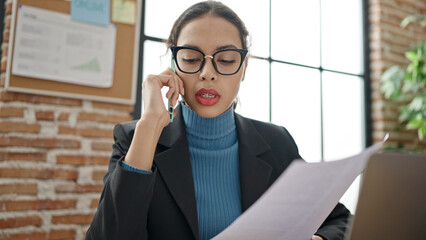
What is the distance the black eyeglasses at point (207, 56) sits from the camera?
1.04 m

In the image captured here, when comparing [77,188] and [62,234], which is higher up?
[77,188]

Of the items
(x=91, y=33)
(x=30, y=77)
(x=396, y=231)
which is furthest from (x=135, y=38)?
(x=396, y=231)

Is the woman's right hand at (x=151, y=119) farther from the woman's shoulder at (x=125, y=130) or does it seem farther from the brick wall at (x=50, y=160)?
the brick wall at (x=50, y=160)

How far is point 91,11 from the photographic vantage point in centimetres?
190

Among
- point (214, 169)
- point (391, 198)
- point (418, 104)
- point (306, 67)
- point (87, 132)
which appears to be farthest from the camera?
point (306, 67)

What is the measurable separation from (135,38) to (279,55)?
1220 mm

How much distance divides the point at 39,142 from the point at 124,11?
2.80 ft

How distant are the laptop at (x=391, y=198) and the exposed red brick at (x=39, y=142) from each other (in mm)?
1658

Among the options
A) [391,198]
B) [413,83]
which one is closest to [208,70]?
[391,198]

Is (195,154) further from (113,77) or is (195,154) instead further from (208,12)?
(113,77)

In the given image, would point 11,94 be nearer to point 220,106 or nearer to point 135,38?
point 135,38

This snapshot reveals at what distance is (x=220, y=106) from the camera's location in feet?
3.66

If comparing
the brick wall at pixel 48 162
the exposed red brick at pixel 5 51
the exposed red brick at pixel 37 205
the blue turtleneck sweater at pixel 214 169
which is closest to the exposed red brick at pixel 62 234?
the brick wall at pixel 48 162

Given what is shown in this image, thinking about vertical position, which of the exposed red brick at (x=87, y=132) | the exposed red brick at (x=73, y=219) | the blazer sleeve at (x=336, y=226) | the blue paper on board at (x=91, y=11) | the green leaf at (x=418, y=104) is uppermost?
the blue paper on board at (x=91, y=11)
